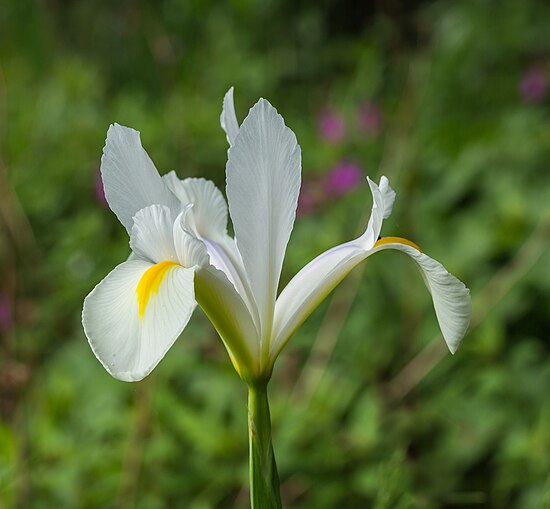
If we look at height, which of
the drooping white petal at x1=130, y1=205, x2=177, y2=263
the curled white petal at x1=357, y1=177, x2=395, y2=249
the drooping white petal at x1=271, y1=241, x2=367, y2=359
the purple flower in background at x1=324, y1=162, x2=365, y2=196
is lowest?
the purple flower in background at x1=324, y1=162, x2=365, y2=196

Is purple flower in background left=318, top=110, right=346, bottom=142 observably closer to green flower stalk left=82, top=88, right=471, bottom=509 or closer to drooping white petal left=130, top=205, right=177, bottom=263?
green flower stalk left=82, top=88, right=471, bottom=509

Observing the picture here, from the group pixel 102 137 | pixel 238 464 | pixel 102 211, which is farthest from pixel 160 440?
pixel 102 137

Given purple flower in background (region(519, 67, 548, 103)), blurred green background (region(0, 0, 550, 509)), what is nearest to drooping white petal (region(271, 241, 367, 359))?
blurred green background (region(0, 0, 550, 509))

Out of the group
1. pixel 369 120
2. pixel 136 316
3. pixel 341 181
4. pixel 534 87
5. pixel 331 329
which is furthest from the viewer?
pixel 534 87

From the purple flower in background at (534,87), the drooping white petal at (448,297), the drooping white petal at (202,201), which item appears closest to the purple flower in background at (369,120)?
the purple flower in background at (534,87)

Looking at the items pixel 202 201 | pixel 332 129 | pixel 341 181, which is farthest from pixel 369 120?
pixel 202 201

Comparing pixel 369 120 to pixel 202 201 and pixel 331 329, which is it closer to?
pixel 331 329
